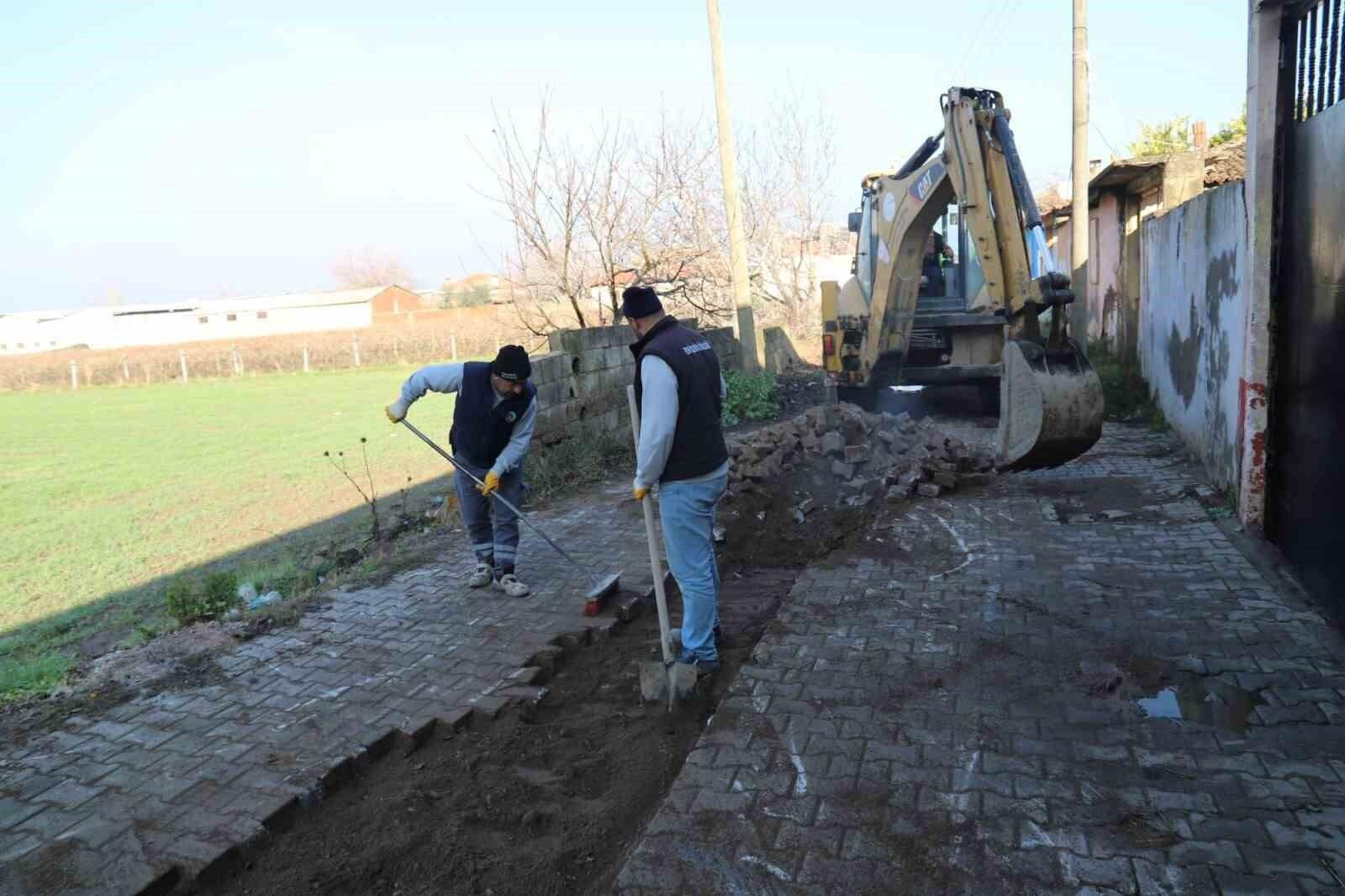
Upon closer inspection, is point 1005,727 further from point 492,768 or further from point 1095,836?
point 492,768

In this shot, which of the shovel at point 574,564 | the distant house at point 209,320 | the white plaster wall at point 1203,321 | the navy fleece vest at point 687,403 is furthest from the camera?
the distant house at point 209,320

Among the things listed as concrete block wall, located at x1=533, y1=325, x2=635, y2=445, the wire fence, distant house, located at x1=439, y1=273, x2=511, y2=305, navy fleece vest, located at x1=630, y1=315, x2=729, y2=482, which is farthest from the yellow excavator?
distant house, located at x1=439, y1=273, x2=511, y2=305

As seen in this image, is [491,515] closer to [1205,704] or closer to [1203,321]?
[1205,704]

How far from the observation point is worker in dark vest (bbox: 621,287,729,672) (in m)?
4.38

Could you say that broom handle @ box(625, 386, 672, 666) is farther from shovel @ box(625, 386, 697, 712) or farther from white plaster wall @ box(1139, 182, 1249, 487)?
white plaster wall @ box(1139, 182, 1249, 487)

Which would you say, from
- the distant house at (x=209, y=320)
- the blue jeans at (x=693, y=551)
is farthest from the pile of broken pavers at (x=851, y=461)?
the distant house at (x=209, y=320)

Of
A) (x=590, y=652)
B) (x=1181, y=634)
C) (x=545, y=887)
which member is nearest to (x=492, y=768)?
(x=545, y=887)

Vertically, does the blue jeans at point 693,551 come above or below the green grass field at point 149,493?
above

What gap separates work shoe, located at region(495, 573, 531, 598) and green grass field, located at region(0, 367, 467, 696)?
2.55m

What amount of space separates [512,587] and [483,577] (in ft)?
1.17

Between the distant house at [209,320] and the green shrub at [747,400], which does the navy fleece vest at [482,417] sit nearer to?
the green shrub at [747,400]

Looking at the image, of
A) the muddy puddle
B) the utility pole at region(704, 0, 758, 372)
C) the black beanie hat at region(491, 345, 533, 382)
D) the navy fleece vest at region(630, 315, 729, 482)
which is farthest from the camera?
the utility pole at region(704, 0, 758, 372)

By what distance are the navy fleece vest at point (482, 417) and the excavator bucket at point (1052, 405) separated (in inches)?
142

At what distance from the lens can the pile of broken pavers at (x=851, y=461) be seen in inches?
315
